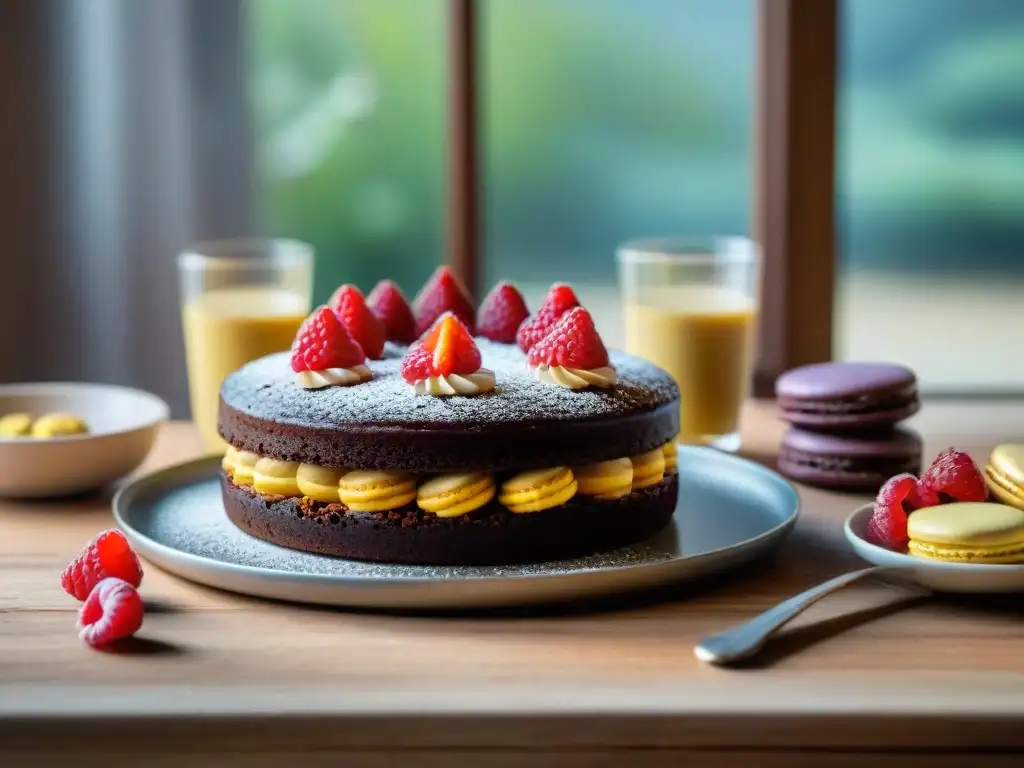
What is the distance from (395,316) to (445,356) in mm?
359

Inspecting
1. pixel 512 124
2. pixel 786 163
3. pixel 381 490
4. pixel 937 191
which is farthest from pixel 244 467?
pixel 937 191

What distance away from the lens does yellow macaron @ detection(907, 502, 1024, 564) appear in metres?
1.13

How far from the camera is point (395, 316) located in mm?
1625

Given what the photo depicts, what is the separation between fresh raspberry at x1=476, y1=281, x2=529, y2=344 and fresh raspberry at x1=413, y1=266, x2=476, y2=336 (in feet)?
0.14

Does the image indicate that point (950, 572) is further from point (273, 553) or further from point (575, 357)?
point (273, 553)

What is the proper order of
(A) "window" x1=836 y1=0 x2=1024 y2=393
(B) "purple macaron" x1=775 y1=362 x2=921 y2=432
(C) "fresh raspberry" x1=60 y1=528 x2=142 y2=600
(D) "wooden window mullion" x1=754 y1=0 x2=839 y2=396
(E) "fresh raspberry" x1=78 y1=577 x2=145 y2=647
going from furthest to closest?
(A) "window" x1=836 y1=0 x2=1024 y2=393
(D) "wooden window mullion" x1=754 y1=0 x2=839 y2=396
(B) "purple macaron" x1=775 y1=362 x2=921 y2=432
(C) "fresh raspberry" x1=60 y1=528 x2=142 y2=600
(E) "fresh raspberry" x1=78 y1=577 x2=145 y2=647

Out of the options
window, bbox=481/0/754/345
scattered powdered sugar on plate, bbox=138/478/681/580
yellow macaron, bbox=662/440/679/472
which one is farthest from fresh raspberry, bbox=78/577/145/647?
window, bbox=481/0/754/345

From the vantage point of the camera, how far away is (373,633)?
3.63 feet

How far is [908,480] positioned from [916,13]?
2.57 m

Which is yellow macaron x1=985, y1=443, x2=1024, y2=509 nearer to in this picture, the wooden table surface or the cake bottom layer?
the wooden table surface

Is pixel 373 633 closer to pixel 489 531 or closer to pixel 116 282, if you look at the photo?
pixel 489 531

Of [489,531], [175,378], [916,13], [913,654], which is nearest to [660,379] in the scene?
[489,531]

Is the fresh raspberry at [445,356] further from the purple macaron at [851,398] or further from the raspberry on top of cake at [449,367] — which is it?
the purple macaron at [851,398]

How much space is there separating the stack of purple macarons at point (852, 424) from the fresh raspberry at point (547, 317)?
0.33 meters
